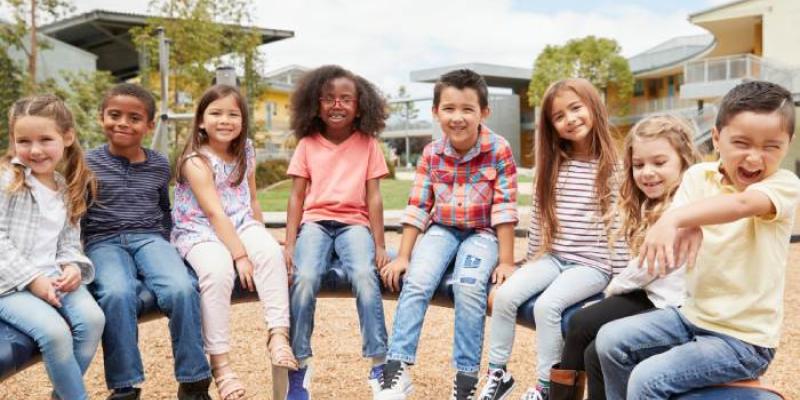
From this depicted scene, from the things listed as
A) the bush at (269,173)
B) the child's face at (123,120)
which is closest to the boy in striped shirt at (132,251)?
the child's face at (123,120)

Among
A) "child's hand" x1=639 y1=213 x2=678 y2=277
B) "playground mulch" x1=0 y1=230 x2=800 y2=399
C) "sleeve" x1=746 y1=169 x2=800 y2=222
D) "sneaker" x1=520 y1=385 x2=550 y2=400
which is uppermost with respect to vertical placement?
"sleeve" x1=746 y1=169 x2=800 y2=222

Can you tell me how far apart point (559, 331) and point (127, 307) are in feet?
4.97

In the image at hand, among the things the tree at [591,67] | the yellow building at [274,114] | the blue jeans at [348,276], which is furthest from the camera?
the tree at [591,67]

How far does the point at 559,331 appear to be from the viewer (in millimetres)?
2436

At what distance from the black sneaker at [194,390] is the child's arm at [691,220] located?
1.64 metres

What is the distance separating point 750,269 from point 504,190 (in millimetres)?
1226

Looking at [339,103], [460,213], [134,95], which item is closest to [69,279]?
[134,95]

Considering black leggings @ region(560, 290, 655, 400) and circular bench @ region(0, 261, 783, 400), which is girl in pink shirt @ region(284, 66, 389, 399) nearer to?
circular bench @ region(0, 261, 783, 400)

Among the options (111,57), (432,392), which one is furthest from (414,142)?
(432,392)

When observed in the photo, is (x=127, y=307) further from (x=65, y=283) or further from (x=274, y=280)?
(x=274, y=280)

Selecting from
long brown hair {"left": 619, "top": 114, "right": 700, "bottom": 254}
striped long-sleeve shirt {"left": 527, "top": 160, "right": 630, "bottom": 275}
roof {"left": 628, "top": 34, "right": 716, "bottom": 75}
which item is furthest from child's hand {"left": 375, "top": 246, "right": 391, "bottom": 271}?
roof {"left": 628, "top": 34, "right": 716, "bottom": 75}

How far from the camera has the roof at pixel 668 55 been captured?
1176 inches

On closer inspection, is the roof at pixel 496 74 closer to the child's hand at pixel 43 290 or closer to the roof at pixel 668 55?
the roof at pixel 668 55

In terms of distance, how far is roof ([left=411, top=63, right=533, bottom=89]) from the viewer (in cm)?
3566
